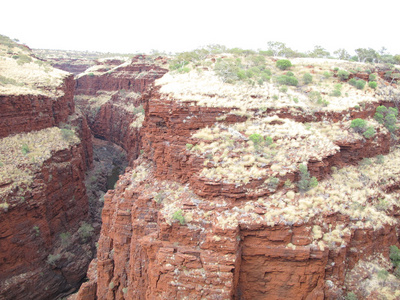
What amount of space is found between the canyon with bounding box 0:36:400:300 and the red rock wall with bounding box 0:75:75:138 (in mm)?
658

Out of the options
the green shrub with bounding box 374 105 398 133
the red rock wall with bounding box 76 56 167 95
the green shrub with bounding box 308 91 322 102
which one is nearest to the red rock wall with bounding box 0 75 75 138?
the red rock wall with bounding box 76 56 167 95

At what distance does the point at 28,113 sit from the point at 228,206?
96.4ft

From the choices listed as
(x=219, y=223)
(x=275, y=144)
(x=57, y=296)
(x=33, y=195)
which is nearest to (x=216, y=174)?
(x=219, y=223)

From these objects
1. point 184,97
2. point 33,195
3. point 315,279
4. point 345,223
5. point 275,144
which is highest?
point 184,97

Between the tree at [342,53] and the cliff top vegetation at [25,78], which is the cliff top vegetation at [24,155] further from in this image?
the tree at [342,53]

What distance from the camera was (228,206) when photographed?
1330 centimetres

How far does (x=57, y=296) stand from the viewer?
26.7 metres

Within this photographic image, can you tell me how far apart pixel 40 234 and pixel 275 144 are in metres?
23.8

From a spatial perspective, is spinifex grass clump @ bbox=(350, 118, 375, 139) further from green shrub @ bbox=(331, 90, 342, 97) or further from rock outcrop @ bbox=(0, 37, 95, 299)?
rock outcrop @ bbox=(0, 37, 95, 299)

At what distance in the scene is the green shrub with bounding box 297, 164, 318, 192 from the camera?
47.3 ft

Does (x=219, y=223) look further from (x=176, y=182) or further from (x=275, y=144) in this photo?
(x=275, y=144)

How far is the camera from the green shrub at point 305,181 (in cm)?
1443

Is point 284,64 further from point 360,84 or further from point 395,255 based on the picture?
point 395,255

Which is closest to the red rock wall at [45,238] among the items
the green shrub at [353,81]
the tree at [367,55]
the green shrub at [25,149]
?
the green shrub at [25,149]
